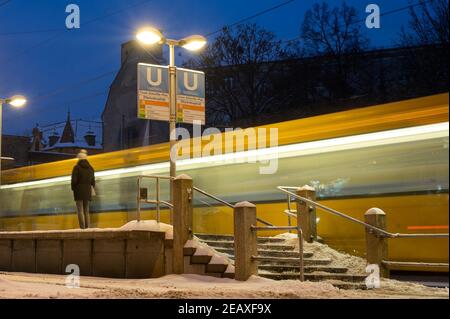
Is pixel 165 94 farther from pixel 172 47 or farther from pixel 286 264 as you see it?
pixel 286 264

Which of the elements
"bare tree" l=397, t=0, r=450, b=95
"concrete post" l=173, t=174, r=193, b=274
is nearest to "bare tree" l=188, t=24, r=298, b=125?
"bare tree" l=397, t=0, r=450, b=95

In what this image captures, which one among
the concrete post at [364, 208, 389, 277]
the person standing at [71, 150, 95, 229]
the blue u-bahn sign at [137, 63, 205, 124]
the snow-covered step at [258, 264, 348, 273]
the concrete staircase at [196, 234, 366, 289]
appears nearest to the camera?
the concrete staircase at [196, 234, 366, 289]

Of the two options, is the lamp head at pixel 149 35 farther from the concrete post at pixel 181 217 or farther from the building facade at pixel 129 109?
the building facade at pixel 129 109

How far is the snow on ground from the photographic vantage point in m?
9.05

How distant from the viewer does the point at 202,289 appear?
395 inches

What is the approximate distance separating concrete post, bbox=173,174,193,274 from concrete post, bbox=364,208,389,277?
3.40 metres

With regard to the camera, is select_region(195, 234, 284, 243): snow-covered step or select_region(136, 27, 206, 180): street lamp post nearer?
select_region(136, 27, 206, 180): street lamp post

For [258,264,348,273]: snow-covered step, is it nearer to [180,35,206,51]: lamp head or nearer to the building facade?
[180,35,206,51]: lamp head

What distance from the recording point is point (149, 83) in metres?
13.5

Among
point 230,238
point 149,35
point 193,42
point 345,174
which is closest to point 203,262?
point 230,238

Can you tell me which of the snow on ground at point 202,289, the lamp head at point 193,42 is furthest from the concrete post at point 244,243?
the lamp head at point 193,42
